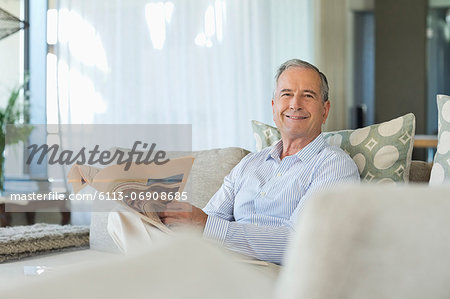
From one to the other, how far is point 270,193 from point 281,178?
0.07 meters

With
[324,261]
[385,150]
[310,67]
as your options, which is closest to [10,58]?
[310,67]

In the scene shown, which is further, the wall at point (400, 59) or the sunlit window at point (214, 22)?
the wall at point (400, 59)

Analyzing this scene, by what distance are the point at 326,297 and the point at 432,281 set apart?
0.11 metres

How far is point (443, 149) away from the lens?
1.76 m

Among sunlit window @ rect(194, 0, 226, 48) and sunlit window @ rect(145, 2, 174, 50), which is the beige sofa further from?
sunlit window @ rect(145, 2, 174, 50)

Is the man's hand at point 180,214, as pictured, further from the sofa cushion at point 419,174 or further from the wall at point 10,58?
the wall at point 10,58

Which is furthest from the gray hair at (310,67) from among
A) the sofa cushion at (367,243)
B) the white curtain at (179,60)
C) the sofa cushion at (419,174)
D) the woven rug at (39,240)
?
the white curtain at (179,60)

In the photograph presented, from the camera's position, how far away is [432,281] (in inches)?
19.7

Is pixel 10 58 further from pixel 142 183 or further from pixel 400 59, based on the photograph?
pixel 400 59

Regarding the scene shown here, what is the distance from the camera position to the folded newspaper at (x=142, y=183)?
5.60 ft

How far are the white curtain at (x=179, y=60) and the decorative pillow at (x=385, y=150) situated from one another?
2.30 m

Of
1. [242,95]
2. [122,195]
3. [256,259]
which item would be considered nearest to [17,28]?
[242,95]

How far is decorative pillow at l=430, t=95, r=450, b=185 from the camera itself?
5.69ft

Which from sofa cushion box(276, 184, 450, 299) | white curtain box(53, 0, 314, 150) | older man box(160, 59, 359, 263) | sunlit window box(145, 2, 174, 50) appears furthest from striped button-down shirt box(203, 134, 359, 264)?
sunlit window box(145, 2, 174, 50)
